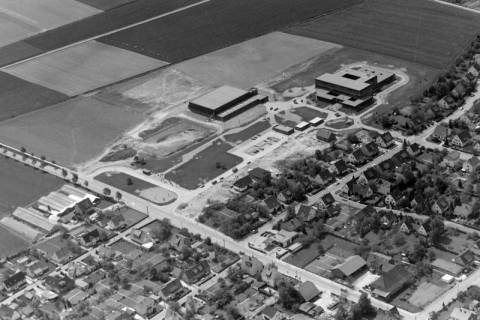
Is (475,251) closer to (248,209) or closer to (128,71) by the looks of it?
(248,209)

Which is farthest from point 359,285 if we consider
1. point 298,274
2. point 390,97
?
point 390,97

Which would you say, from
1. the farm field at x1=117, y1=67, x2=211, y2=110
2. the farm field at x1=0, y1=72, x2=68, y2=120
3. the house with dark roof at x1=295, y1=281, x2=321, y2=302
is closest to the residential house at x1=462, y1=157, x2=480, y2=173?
the house with dark roof at x1=295, y1=281, x2=321, y2=302

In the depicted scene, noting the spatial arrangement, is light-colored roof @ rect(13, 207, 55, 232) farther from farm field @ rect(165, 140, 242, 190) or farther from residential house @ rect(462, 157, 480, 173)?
residential house @ rect(462, 157, 480, 173)

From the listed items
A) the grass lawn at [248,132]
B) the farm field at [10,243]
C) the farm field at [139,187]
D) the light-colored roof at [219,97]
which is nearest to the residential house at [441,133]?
the grass lawn at [248,132]

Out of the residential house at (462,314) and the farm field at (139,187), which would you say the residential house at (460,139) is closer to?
the residential house at (462,314)

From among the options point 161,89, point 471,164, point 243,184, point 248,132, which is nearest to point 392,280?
point 243,184
